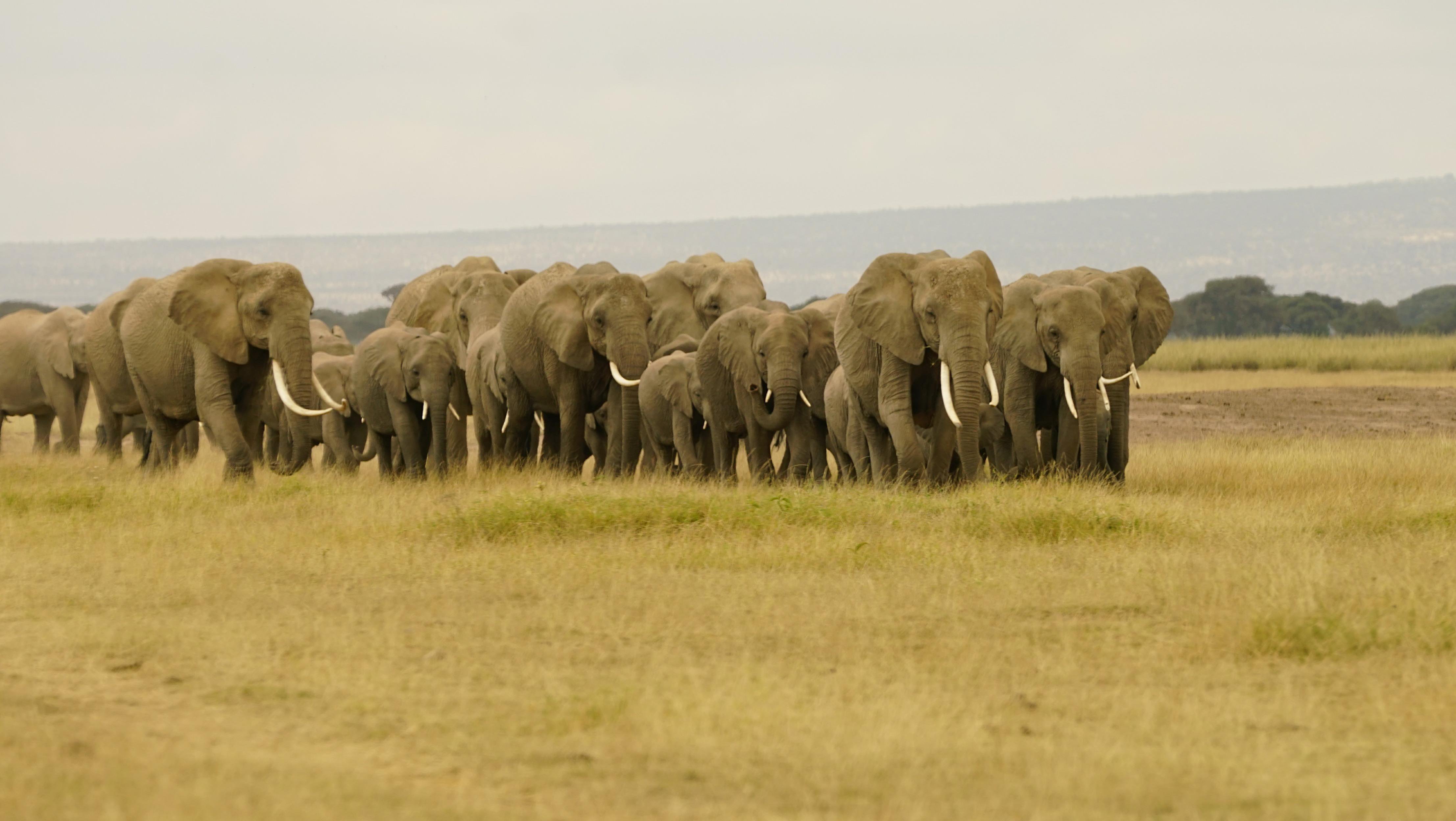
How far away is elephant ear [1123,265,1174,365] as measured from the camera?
17.6 metres

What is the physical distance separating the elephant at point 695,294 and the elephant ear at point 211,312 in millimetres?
6027

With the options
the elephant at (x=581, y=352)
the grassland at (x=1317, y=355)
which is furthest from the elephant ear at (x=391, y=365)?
the grassland at (x=1317, y=355)

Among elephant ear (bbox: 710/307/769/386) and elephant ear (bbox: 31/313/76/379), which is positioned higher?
elephant ear (bbox: 710/307/769/386)

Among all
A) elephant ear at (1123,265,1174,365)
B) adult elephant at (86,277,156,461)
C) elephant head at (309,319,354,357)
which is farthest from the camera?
elephant head at (309,319,354,357)

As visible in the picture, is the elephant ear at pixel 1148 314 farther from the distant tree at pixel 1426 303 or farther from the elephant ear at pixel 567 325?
the distant tree at pixel 1426 303

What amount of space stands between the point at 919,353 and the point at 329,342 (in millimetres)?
10382

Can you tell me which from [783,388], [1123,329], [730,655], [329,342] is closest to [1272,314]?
[329,342]

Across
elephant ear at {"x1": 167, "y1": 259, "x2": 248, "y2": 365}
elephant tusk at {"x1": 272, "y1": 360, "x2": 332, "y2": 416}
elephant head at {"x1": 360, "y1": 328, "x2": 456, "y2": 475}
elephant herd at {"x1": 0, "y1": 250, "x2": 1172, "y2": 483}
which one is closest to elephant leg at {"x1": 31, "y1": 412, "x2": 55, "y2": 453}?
elephant herd at {"x1": 0, "y1": 250, "x2": 1172, "y2": 483}

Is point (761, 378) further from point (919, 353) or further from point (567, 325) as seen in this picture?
point (567, 325)

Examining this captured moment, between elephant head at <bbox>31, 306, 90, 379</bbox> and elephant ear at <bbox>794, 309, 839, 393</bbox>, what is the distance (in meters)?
11.0

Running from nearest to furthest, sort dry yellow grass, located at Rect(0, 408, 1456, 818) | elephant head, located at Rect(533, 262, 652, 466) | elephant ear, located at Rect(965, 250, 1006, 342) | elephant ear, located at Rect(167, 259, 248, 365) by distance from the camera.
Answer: dry yellow grass, located at Rect(0, 408, 1456, 818)
elephant ear, located at Rect(965, 250, 1006, 342)
elephant ear, located at Rect(167, 259, 248, 365)
elephant head, located at Rect(533, 262, 652, 466)

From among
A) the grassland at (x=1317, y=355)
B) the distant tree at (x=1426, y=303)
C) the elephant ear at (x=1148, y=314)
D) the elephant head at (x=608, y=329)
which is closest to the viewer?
the elephant head at (x=608, y=329)

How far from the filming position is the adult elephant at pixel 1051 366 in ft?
49.4

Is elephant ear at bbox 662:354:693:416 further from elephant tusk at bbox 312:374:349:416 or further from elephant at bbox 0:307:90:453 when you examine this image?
elephant at bbox 0:307:90:453
